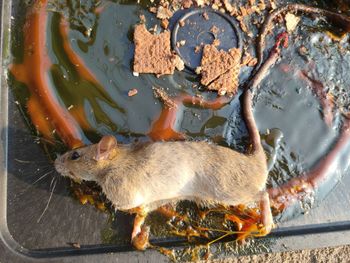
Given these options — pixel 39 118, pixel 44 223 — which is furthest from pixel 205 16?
pixel 44 223

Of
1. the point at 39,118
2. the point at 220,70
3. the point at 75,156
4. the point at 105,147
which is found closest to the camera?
the point at 105,147

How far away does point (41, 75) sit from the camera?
2.28 m

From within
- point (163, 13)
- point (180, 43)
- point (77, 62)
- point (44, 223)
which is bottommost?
point (44, 223)

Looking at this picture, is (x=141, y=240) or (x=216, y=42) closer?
(x=141, y=240)

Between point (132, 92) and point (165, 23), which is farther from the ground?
point (165, 23)

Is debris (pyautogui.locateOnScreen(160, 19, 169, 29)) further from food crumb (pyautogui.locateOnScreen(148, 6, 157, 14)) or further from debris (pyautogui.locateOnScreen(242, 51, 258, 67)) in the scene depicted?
debris (pyautogui.locateOnScreen(242, 51, 258, 67))

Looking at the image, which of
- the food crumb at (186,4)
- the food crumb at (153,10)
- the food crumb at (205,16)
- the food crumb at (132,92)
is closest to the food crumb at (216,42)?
the food crumb at (205,16)

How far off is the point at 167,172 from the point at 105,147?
0.91ft

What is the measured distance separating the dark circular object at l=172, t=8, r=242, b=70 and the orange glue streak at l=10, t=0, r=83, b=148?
0.63 m

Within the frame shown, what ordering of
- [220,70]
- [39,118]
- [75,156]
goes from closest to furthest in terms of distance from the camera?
1. [75,156]
2. [39,118]
3. [220,70]

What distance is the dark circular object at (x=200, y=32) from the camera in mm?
2414

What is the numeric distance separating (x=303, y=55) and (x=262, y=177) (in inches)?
28.8

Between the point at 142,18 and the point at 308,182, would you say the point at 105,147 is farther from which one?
the point at 308,182

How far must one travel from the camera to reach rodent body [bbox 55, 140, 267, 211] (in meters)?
2.04
